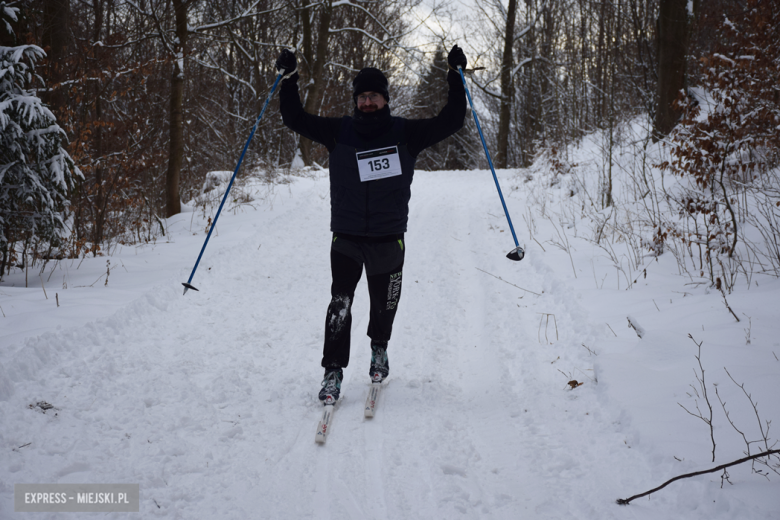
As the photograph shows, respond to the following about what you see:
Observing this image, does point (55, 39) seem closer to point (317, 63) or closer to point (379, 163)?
point (379, 163)

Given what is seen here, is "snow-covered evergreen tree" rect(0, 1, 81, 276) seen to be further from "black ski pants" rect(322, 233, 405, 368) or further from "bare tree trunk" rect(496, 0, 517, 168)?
"bare tree trunk" rect(496, 0, 517, 168)

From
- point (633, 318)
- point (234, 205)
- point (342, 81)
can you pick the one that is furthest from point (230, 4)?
point (633, 318)

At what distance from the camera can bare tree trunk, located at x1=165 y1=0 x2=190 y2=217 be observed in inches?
325

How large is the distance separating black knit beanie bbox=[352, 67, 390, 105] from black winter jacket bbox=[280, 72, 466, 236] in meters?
0.13

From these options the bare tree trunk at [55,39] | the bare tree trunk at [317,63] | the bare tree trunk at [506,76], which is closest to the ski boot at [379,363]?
the bare tree trunk at [55,39]

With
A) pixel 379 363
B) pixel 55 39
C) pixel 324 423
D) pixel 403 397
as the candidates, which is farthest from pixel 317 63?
pixel 324 423

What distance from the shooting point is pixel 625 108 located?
12523 mm

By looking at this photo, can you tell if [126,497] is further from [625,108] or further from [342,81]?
[342,81]

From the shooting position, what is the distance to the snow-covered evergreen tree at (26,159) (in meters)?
4.48

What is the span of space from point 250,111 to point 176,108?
10.7 meters

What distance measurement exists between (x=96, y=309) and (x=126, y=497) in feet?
7.69

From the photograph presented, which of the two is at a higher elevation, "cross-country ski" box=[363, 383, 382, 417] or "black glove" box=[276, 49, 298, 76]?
"black glove" box=[276, 49, 298, 76]

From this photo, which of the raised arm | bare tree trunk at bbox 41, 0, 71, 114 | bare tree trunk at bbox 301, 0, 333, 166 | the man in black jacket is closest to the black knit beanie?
the man in black jacket

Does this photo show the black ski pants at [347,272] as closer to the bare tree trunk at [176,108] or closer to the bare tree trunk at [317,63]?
the bare tree trunk at [176,108]
